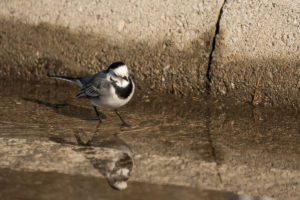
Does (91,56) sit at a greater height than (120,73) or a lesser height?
lesser

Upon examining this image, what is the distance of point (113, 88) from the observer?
15.8ft

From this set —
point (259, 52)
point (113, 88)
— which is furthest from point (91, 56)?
point (259, 52)

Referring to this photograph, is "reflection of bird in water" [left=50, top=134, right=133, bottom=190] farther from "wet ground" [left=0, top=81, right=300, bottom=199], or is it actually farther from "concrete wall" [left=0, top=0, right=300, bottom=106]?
"concrete wall" [left=0, top=0, right=300, bottom=106]

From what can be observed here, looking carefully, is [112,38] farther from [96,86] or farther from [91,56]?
[96,86]

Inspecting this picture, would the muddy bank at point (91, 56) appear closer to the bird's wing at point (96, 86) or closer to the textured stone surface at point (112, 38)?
the textured stone surface at point (112, 38)

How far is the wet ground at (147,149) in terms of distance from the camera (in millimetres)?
3467

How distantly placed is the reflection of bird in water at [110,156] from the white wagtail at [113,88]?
425 mm

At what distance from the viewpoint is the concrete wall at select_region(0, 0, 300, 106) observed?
524 centimetres

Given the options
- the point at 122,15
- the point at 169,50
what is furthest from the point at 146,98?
the point at 122,15

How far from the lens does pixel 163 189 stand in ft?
11.3

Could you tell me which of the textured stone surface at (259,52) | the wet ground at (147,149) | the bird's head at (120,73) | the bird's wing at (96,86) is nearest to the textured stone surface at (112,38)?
the textured stone surface at (259,52)

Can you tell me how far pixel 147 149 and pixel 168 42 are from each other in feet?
5.76

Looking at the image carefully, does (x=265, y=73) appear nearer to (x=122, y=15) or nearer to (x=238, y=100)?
(x=238, y=100)

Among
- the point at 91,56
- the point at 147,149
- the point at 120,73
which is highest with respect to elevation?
the point at 120,73
